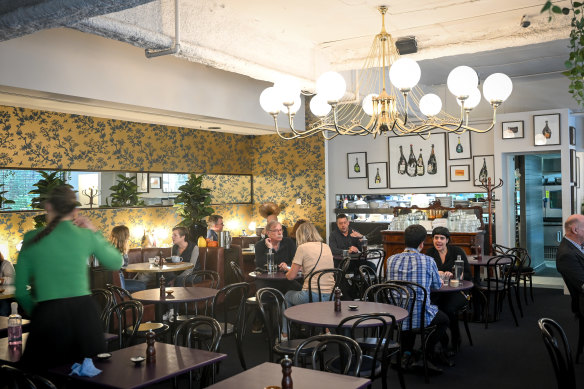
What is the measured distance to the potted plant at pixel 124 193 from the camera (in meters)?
9.75

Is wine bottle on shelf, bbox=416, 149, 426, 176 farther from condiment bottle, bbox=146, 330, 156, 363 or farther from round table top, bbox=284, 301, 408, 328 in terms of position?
condiment bottle, bbox=146, 330, 156, 363

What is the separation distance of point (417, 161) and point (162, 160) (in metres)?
4.97

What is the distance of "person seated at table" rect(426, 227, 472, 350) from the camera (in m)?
5.78

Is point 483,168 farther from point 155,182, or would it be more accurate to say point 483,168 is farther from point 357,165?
point 155,182

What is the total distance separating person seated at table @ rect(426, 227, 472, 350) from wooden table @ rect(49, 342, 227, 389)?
10.5 feet

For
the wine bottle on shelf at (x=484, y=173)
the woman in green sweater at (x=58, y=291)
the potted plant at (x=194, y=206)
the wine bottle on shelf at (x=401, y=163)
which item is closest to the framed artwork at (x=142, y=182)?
the potted plant at (x=194, y=206)

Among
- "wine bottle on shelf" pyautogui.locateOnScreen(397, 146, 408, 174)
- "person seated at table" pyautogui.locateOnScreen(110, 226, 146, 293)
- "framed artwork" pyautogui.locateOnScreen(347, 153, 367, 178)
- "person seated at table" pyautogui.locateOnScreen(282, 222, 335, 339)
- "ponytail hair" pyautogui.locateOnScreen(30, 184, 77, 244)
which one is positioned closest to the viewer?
"ponytail hair" pyautogui.locateOnScreen(30, 184, 77, 244)

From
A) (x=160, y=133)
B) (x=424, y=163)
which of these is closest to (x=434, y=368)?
(x=424, y=163)

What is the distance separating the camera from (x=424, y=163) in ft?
36.1

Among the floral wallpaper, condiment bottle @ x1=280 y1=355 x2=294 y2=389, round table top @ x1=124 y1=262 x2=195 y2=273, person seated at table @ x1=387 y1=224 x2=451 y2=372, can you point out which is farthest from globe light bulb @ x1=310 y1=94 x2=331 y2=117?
the floral wallpaper

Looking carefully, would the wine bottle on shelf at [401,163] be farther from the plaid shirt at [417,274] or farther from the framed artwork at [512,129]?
the plaid shirt at [417,274]

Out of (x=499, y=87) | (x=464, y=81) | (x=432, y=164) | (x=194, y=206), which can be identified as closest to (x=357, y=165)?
(x=432, y=164)

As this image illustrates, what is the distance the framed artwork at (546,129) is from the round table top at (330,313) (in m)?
6.32

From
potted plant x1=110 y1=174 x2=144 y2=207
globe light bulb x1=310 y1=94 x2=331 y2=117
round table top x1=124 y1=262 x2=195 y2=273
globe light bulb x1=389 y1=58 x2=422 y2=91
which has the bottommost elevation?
round table top x1=124 y1=262 x2=195 y2=273
